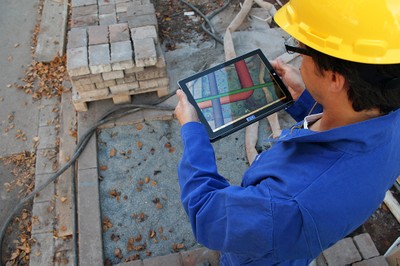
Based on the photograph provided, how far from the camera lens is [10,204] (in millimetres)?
3609

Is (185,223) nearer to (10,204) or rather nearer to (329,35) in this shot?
(10,204)

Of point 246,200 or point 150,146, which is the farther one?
point 150,146

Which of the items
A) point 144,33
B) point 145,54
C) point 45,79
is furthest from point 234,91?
point 45,79

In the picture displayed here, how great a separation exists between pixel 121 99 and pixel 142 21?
947mm

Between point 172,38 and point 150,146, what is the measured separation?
6.21 ft

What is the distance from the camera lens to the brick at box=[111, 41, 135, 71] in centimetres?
346

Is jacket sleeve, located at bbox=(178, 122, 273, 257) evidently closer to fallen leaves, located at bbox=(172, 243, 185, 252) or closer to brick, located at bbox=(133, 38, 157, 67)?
fallen leaves, located at bbox=(172, 243, 185, 252)

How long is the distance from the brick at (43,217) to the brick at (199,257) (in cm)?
142

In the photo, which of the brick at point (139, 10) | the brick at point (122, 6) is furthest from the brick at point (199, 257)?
the brick at point (122, 6)

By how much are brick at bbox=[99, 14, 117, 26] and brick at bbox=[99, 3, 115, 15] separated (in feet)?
0.21

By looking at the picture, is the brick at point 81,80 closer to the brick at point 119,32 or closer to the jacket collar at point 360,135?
the brick at point 119,32

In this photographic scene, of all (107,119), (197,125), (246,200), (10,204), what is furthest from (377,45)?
(10,204)

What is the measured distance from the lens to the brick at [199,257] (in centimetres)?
288

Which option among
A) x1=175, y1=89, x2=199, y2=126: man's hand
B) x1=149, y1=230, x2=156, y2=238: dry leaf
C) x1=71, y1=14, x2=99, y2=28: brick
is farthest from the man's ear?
x1=71, y1=14, x2=99, y2=28: brick
